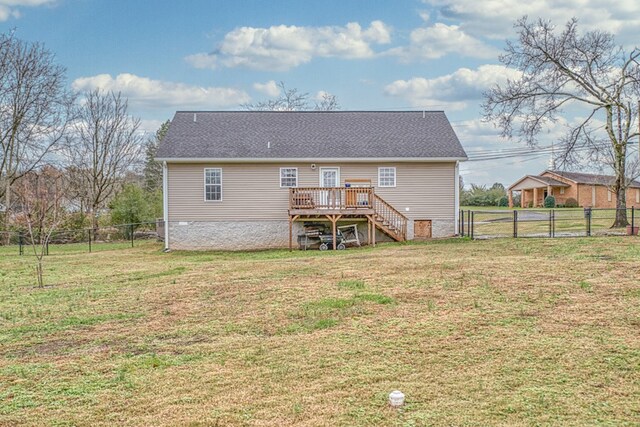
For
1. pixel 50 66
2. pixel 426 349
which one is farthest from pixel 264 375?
pixel 50 66

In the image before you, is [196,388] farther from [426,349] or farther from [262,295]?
[262,295]

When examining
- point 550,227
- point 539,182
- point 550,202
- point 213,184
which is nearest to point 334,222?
point 213,184

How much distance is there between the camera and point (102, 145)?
3131 centimetres

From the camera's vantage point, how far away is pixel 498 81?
2203 cm

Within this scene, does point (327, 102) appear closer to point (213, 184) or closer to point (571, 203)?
point (571, 203)

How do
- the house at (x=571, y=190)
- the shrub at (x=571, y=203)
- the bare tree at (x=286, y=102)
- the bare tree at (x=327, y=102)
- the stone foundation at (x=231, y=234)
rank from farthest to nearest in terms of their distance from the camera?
the house at (x=571, y=190) < the shrub at (x=571, y=203) < the bare tree at (x=327, y=102) < the bare tree at (x=286, y=102) < the stone foundation at (x=231, y=234)

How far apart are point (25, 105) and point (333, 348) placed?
86.1 feet

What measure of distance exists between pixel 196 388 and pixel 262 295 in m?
4.12

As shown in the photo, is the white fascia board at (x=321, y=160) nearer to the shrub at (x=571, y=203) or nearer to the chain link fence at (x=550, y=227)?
the chain link fence at (x=550, y=227)

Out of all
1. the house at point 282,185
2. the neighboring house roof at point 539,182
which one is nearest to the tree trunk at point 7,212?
the house at point 282,185

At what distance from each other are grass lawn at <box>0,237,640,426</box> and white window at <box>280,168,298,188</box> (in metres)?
8.70

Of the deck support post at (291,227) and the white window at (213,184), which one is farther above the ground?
the white window at (213,184)

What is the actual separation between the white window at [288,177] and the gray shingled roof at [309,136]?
569 mm

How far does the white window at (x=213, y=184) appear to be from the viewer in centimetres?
1939
